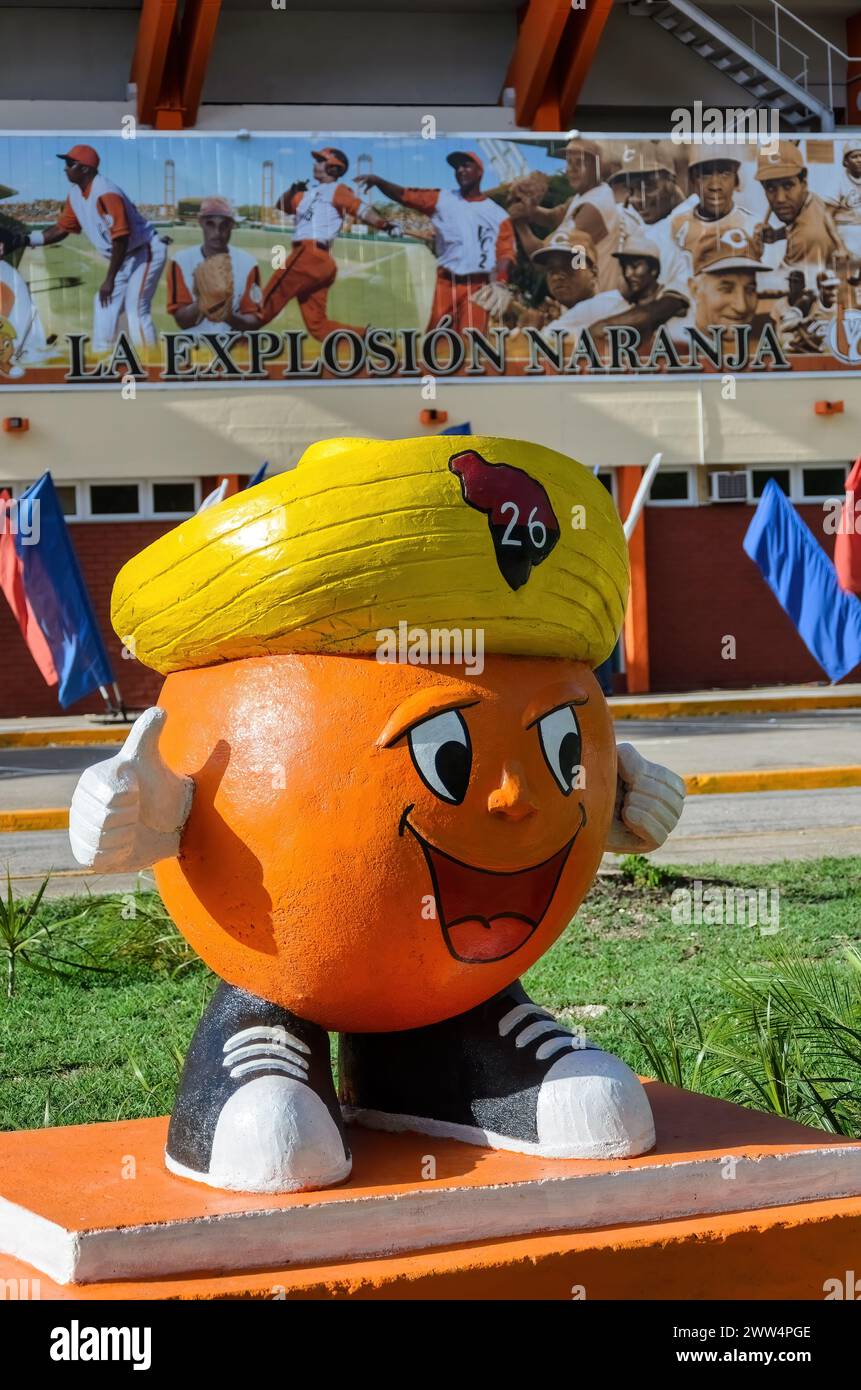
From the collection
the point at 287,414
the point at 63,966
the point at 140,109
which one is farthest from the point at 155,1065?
the point at 140,109

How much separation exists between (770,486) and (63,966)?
11.9 m

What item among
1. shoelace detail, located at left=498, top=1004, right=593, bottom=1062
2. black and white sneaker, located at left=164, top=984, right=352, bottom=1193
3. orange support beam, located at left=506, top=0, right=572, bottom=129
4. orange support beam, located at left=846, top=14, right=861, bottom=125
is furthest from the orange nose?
orange support beam, located at left=846, top=14, right=861, bottom=125

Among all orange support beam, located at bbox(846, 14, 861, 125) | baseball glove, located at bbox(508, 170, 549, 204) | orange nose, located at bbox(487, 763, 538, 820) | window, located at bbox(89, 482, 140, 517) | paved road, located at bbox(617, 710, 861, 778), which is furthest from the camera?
orange support beam, located at bbox(846, 14, 861, 125)

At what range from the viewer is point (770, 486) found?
685 inches

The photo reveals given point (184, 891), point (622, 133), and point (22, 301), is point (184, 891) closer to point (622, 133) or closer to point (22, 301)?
point (22, 301)

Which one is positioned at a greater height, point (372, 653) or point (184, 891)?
point (372, 653)

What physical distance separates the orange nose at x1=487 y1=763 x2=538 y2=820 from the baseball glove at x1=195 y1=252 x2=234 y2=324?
19.8 m

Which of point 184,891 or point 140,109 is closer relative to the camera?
point 184,891

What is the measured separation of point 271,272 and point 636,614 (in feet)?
22.9

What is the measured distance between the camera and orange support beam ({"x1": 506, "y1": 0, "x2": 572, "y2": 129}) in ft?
76.8

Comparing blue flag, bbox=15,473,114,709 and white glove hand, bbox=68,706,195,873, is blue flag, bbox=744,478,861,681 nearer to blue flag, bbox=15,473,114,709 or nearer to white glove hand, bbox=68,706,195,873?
blue flag, bbox=15,473,114,709

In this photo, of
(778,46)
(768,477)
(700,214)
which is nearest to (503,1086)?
(700,214)

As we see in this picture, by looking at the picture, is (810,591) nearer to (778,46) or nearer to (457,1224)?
(778,46)

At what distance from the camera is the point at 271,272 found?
2256cm
